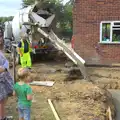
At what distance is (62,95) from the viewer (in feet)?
34.3

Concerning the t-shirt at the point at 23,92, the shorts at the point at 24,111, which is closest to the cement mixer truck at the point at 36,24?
the shorts at the point at 24,111

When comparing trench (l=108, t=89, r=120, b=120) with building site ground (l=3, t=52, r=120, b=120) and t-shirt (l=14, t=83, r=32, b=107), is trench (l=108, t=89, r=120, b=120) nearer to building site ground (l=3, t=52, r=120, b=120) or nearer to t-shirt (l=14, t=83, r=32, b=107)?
building site ground (l=3, t=52, r=120, b=120)

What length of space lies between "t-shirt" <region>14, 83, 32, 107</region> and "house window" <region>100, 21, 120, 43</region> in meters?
11.9

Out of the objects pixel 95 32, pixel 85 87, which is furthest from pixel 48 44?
pixel 85 87

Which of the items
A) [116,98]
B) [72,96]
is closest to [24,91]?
[72,96]

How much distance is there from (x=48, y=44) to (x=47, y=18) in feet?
4.68

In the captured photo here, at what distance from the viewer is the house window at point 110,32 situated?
17.6 m

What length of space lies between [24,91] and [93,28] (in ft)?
40.5

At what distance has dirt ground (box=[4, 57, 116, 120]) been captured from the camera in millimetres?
8461

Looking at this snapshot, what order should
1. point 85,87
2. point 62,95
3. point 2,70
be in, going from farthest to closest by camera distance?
point 85,87 < point 62,95 < point 2,70

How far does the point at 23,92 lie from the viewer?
6.12m

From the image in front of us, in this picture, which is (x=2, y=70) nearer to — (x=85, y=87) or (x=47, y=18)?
(x=85, y=87)

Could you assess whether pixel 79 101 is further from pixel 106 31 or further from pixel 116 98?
pixel 106 31

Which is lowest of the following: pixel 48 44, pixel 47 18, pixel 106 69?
pixel 106 69
